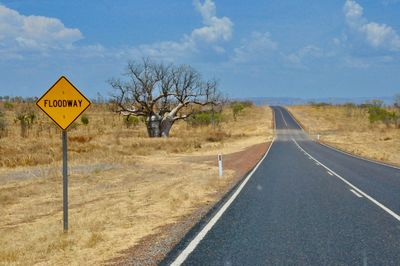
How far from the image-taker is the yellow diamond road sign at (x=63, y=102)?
28.7 ft

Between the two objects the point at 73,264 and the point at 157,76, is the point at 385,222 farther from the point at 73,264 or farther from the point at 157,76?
the point at 157,76

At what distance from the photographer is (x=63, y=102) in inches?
347

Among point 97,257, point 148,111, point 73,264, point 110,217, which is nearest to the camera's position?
point 73,264

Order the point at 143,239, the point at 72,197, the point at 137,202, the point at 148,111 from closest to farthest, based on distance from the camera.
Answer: the point at 143,239 < the point at 137,202 < the point at 72,197 < the point at 148,111

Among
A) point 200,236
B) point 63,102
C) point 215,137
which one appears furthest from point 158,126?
point 200,236

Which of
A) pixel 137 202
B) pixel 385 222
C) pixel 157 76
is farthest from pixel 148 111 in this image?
pixel 385 222

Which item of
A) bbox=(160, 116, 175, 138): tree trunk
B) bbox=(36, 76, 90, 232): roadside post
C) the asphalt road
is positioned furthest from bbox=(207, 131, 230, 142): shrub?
bbox=(36, 76, 90, 232): roadside post

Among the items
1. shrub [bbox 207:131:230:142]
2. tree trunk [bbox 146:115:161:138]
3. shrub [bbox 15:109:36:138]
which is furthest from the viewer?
shrub [bbox 207:131:230:142]

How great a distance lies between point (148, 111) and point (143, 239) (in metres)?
47.9

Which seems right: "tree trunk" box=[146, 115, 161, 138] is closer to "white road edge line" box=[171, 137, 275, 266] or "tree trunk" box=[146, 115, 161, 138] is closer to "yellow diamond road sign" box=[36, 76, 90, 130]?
"white road edge line" box=[171, 137, 275, 266]

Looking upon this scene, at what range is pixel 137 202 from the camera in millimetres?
13648

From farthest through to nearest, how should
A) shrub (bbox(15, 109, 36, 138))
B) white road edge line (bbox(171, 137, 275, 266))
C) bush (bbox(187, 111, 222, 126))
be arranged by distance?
bush (bbox(187, 111, 222, 126)), shrub (bbox(15, 109, 36, 138)), white road edge line (bbox(171, 137, 275, 266))

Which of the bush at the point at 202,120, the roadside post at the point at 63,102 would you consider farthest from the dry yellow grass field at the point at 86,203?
the bush at the point at 202,120

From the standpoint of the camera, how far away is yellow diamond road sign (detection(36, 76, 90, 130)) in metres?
8.76
